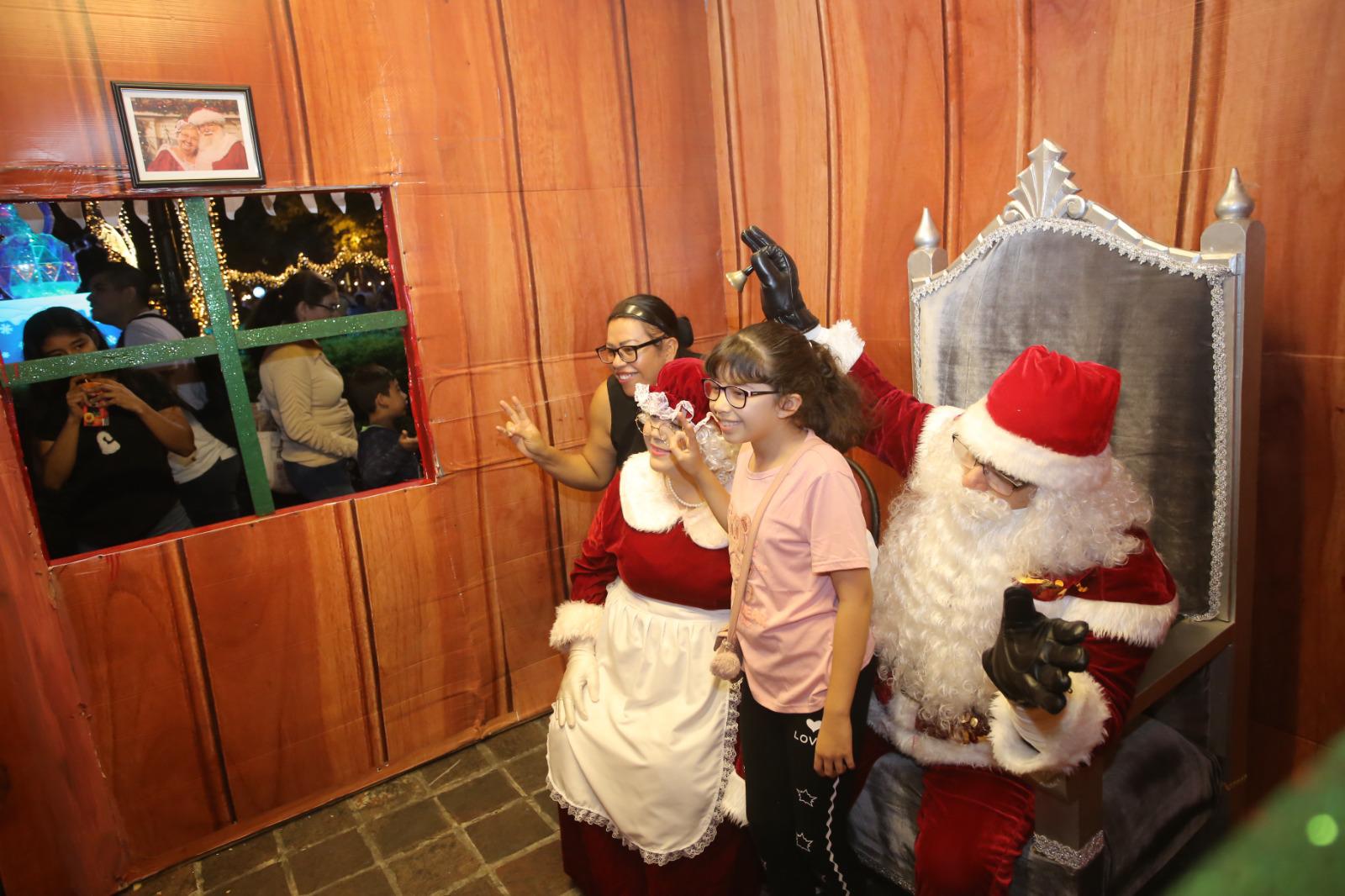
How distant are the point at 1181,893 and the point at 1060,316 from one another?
187 cm

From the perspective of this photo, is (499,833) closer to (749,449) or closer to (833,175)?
(749,449)

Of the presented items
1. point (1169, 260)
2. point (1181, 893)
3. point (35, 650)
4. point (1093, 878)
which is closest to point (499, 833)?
point (35, 650)

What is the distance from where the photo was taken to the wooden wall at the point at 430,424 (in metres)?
2.22

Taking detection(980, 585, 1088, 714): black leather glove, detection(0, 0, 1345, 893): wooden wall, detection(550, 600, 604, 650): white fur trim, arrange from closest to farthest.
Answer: detection(980, 585, 1088, 714): black leather glove → detection(0, 0, 1345, 893): wooden wall → detection(550, 600, 604, 650): white fur trim

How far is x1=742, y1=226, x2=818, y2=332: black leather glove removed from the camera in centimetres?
211

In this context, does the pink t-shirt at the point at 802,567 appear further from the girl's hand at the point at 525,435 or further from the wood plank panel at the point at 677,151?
the wood plank panel at the point at 677,151

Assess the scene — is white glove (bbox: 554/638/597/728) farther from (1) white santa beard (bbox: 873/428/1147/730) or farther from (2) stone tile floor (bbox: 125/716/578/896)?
(1) white santa beard (bbox: 873/428/1147/730)

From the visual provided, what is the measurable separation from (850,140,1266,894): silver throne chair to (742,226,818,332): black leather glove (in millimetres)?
524

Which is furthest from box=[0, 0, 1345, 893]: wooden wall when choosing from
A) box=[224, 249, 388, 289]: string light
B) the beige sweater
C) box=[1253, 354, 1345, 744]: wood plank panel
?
the beige sweater

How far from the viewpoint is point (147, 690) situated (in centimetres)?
240

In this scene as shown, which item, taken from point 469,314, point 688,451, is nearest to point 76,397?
point 469,314

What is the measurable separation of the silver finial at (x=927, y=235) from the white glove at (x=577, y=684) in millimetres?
1444

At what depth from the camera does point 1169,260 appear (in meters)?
1.69

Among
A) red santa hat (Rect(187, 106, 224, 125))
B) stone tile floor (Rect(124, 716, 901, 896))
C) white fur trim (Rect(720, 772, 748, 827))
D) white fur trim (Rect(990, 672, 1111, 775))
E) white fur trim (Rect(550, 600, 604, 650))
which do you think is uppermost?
red santa hat (Rect(187, 106, 224, 125))
